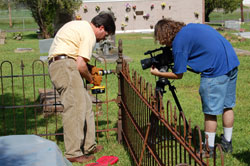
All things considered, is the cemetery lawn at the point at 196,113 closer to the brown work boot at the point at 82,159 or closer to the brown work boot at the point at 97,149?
the brown work boot at the point at 97,149

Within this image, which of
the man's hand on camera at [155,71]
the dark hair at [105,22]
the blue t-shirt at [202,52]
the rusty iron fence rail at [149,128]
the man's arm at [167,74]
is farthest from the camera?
the dark hair at [105,22]

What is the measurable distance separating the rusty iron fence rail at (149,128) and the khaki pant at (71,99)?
0.54m

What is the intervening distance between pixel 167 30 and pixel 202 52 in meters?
0.41

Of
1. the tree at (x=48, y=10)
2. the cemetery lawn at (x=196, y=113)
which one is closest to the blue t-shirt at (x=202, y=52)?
the cemetery lawn at (x=196, y=113)

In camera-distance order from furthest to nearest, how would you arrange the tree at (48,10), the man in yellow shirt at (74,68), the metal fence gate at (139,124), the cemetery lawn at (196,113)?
the tree at (48,10), the cemetery lawn at (196,113), the man in yellow shirt at (74,68), the metal fence gate at (139,124)

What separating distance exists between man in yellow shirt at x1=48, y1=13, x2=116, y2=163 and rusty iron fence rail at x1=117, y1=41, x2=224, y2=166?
0.51 m

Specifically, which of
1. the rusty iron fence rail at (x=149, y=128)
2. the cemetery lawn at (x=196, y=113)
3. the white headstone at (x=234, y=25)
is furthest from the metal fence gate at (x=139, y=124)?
the white headstone at (x=234, y=25)

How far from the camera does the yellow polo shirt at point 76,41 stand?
165 inches

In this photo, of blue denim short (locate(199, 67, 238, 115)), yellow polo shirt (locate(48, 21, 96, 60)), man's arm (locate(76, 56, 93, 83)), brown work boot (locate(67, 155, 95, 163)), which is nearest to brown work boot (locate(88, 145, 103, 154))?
brown work boot (locate(67, 155, 95, 163))

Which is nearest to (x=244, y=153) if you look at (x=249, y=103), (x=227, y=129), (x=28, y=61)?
(x=227, y=129)

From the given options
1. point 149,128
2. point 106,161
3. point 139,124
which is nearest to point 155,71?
point 139,124

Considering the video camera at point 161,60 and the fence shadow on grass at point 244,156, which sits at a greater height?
the video camera at point 161,60

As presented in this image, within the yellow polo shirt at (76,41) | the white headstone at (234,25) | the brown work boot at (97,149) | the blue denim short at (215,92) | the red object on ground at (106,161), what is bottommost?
the red object on ground at (106,161)

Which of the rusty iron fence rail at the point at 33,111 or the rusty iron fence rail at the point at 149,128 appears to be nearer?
the rusty iron fence rail at the point at 149,128
